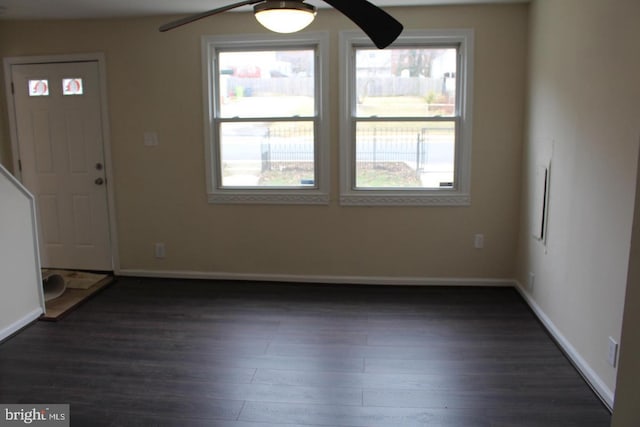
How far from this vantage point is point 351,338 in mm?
3174

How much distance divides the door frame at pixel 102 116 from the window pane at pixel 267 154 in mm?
1071

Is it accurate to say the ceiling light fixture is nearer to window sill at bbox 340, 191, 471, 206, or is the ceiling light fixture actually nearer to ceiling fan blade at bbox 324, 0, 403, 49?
ceiling fan blade at bbox 324, 0, 403, 49

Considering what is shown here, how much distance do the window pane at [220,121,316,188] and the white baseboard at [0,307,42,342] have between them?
1.78 meters

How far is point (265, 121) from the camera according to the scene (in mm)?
4219

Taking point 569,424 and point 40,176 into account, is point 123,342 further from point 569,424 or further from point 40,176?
point 569,424

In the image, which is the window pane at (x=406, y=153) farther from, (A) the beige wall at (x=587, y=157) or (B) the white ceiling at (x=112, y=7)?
(B) the white ceiling at (x=112, y=7)

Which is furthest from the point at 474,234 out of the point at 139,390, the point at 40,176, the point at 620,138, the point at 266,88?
the point at 40,176

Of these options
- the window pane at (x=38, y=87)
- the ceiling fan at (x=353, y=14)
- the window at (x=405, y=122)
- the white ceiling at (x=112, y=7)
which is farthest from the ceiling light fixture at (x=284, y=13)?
the window pane at (x=38, y=87)

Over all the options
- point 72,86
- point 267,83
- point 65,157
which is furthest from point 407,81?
point 65,157

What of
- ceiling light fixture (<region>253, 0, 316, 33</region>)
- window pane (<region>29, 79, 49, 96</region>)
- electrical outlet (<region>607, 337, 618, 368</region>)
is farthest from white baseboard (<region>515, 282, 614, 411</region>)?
window pane (<region>29, 79, 49, 96</region>)

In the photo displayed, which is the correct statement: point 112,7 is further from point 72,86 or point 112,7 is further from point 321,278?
point 321,278

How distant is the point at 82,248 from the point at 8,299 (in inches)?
56.5

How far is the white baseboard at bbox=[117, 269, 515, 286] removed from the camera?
416 centimetres

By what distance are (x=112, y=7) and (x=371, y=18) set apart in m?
2.85
